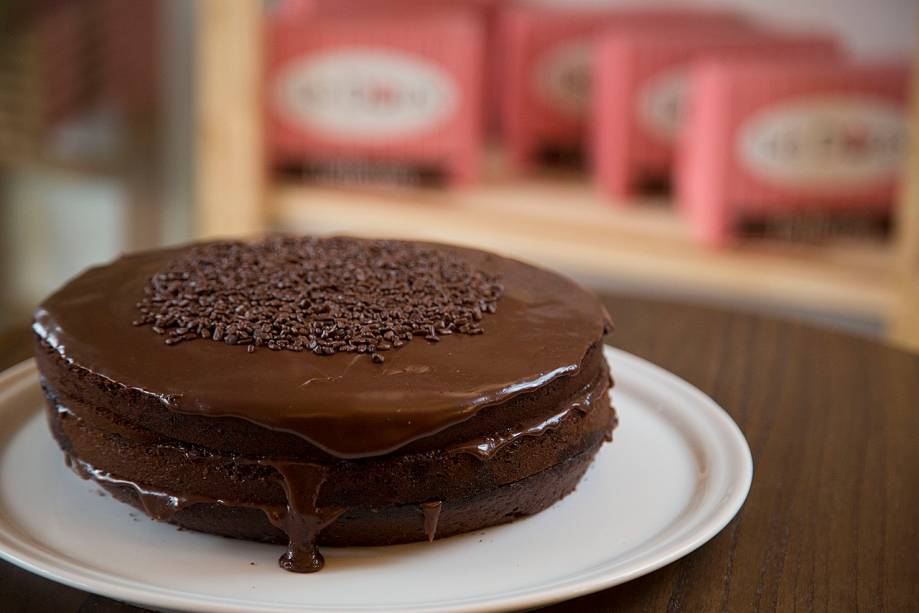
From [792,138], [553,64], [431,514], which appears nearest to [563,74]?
[553,64]

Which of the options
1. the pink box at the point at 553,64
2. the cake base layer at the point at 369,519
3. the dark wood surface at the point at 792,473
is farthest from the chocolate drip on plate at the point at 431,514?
the pink box at the point at 553,64

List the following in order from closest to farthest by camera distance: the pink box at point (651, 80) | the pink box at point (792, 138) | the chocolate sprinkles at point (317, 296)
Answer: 1. the chocolate sprinkles at point (317, 296)
2. the pink box at point (792, 138)
3. the pink box at point (651, 80)

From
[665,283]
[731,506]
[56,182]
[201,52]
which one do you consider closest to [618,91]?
[665,283]

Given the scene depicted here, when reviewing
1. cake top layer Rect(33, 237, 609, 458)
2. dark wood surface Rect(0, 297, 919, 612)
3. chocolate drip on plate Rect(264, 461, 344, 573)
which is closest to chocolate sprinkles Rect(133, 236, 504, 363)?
cake top layer Rect(33, 237, 609, 458)

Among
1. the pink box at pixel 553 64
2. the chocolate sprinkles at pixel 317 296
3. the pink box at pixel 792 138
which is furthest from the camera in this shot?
the pink box at pixel 553 64

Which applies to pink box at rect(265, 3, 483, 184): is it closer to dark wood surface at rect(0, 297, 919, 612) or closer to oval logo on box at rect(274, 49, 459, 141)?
oval logo on box at rect(274, 49, 459, 141)

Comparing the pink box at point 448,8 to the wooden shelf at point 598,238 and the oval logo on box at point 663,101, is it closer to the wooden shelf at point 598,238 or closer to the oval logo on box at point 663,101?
the wooden shelf at point 598,238
